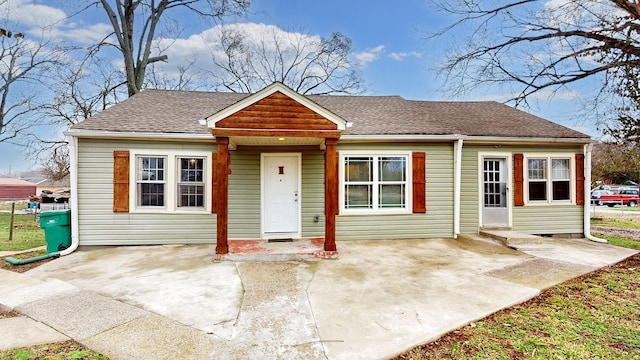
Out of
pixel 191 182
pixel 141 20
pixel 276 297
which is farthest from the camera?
pixel 141 20

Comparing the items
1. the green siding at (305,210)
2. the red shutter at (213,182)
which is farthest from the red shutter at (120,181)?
the red shutter at (213,182)

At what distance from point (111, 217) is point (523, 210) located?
10.2 metres

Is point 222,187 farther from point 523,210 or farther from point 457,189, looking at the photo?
point 523,210

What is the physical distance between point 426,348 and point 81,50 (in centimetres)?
1771

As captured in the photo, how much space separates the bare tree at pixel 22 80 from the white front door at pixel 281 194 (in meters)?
15.4

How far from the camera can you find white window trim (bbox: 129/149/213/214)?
688 cm

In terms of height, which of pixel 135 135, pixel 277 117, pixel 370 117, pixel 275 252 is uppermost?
pixel 370 117

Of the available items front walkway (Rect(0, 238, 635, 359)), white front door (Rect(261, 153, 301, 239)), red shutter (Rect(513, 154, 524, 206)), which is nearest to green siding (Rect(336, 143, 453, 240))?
front walkway (Rect(0, 238, 635, 359))

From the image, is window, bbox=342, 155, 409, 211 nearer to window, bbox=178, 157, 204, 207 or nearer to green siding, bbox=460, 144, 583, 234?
green siding, bbox=460, 144, 583, 234

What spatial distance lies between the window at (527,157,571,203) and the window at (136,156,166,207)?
9353mm

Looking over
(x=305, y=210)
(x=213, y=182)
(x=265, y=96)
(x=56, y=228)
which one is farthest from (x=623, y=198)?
(x=56, y=228)

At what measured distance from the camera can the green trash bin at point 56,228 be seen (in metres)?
6.52

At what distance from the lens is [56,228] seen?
21.6ft

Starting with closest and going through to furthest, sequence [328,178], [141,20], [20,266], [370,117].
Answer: [20,266] → [328,178] → [370,117] → [141,20]
